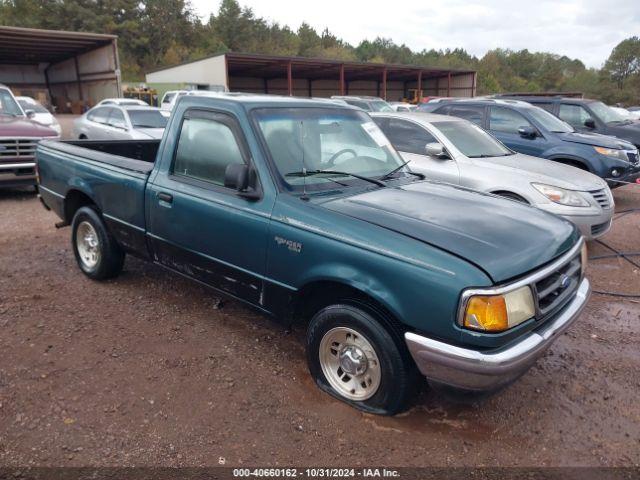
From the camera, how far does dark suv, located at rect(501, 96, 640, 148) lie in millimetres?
10352

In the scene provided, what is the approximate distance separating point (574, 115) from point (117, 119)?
1046 centimetres

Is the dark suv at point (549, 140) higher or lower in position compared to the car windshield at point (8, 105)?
lower

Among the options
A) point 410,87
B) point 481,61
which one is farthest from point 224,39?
point 481,61

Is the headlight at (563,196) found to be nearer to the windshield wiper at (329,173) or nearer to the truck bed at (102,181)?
the windshield wiper at (329,173)

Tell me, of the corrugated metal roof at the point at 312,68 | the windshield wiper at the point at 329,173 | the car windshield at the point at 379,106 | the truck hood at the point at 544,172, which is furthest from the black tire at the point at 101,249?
the corrugated metal roof at the point at 312,68

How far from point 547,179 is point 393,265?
3.99m

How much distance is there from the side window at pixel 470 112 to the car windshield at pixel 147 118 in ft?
22.3

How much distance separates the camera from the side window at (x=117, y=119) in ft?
37.0

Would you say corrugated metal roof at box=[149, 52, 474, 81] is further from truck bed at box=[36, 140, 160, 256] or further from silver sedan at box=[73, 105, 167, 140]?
truck bed at box=[36, 140, 160, 256]

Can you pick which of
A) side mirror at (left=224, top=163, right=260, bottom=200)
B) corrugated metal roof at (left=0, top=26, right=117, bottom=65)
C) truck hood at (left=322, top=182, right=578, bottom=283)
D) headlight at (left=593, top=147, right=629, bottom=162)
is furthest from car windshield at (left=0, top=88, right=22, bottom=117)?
corrugated metal roof at (left=0, top=26, right=117, bottom=65)

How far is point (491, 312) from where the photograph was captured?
2414 mm

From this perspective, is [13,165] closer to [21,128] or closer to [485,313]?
[21,128]

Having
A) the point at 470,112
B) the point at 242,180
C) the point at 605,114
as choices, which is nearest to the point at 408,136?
the point at 470,112

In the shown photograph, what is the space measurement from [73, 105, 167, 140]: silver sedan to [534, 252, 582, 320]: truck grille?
9.46 meters
